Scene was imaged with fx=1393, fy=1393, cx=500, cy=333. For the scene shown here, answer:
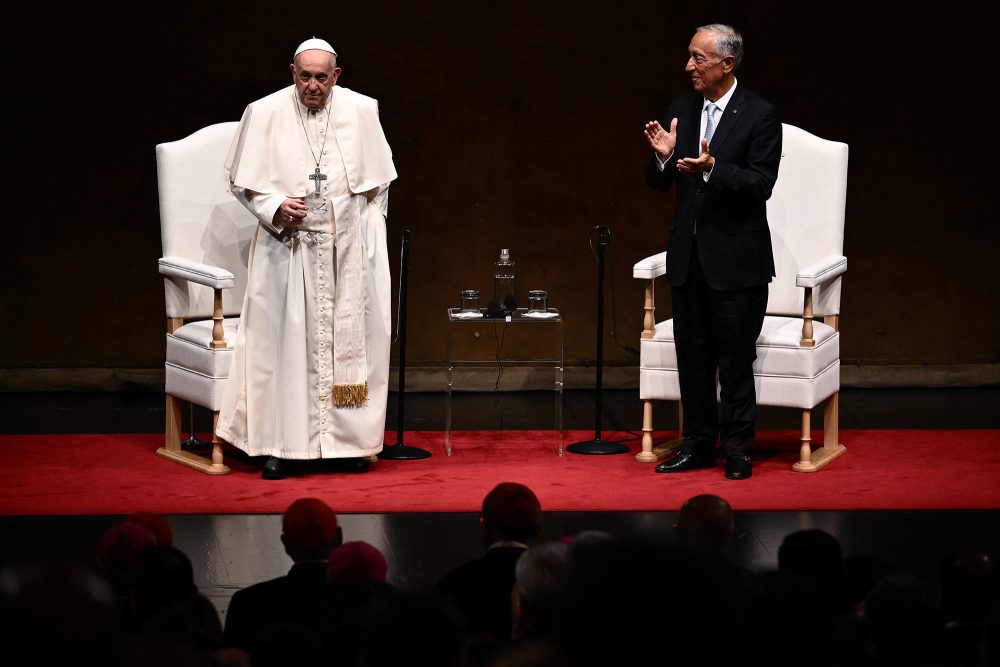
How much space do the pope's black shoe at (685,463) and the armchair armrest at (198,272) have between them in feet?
6.39

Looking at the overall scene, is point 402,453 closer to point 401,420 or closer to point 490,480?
point 401,420

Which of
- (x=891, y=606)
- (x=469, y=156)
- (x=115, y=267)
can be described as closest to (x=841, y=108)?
(x=469, y=156)

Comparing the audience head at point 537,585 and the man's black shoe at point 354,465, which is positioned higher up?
the audience head at point 537,585

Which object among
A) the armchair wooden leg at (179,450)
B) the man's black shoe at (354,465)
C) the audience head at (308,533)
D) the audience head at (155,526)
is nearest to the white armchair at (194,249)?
the armchair wooden leg at (179,450)

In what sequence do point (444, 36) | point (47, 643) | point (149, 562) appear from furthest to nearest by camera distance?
point (444, 36)
point (149, 562)
point (47, 643)

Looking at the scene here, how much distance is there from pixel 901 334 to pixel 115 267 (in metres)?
4.49

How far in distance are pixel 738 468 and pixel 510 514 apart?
109 inches

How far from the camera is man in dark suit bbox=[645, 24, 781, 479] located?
5.55 m

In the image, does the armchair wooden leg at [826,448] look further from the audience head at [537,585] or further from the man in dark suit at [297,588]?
the audience head at [537,585]

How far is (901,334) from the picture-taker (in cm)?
804

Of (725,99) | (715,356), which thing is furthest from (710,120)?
(715,356)

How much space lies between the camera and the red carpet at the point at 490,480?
5.22 metres

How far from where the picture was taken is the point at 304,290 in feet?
18.9

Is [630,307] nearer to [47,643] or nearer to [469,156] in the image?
[469,156]
